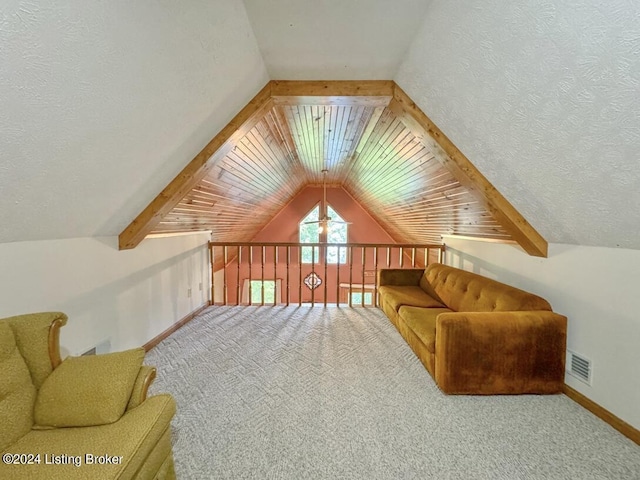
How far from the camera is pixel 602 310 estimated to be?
1.81m

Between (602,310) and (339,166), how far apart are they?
376 centimetres

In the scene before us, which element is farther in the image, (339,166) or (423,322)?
(339,166)

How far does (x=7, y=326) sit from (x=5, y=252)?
59 centimetres

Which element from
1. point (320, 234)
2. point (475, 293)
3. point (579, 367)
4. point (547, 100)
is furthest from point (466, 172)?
point (320, 234)

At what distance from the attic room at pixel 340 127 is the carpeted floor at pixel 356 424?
0.05 feet

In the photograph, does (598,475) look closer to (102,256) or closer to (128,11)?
(128,11)

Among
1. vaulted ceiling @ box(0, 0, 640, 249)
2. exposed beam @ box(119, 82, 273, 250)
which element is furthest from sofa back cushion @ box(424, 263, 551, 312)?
exposed beam @ box(119, 82, 273, 250)

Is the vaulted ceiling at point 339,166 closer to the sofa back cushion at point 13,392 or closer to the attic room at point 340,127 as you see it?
the attic room at point 340,127

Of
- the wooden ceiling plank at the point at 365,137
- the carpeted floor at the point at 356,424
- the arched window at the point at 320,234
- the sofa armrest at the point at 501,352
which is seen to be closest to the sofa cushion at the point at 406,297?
the carpeted floor at the point at 356,424

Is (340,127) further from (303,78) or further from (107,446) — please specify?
(107,446)

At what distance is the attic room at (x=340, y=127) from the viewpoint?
116 cm

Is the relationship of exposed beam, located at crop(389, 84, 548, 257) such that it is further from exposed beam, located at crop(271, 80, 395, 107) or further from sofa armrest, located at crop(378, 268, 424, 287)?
sofa armrest, located at crop(378, 268, 424, 287)

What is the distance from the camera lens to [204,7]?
1.38 m

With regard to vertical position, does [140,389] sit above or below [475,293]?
below
